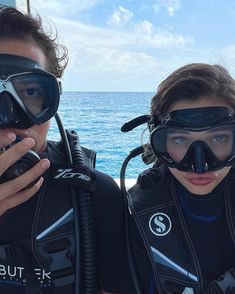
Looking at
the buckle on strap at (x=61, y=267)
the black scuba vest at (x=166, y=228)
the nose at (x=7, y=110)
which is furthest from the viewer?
the black scuba vest at (x=166, y=228)

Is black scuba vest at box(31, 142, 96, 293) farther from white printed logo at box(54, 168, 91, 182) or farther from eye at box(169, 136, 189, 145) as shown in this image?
eye at box(169, 136, 189, 145)

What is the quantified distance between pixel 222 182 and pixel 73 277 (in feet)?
2.21

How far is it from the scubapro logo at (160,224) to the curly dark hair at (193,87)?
398 millimetres

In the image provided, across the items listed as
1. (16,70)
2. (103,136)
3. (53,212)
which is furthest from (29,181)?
(103,136)

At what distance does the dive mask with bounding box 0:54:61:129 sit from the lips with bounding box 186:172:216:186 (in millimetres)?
568

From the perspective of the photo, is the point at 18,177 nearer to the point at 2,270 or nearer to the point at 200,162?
the point at 2,270

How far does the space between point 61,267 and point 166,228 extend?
444 mm

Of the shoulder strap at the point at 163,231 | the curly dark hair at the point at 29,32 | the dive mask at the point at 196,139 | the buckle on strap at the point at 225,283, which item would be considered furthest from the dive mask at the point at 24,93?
the buckle on strap at the point at 225,283

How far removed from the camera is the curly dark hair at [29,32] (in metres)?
1.35

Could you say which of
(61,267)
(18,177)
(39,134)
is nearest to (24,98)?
(39,134)

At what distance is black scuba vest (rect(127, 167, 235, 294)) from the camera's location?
4.58ft

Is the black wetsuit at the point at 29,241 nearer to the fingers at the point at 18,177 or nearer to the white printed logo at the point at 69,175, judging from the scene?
the white printed logo at the point at 69,175

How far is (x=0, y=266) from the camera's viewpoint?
1345 mm

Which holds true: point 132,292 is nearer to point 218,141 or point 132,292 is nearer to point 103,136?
point 218,141
